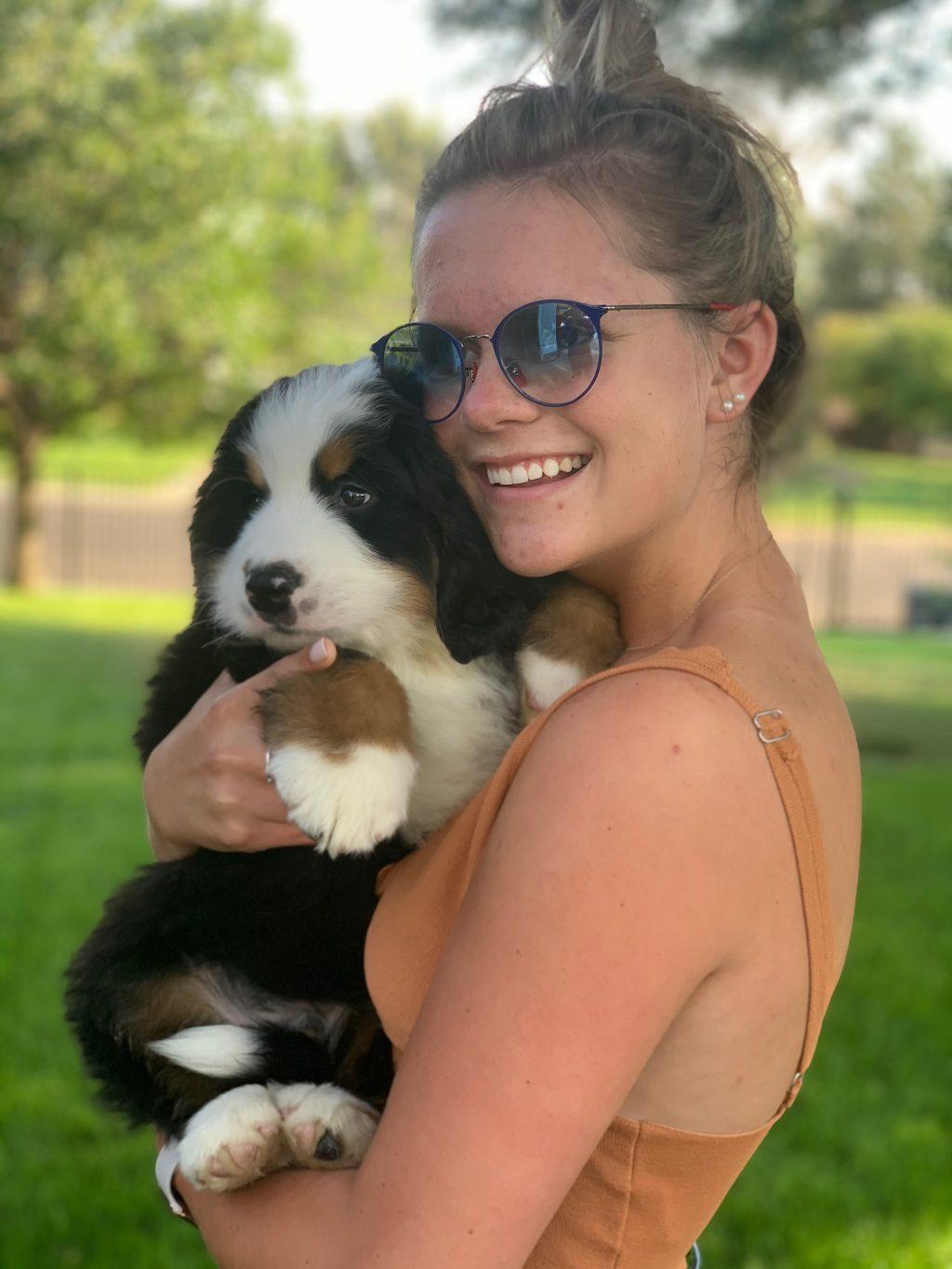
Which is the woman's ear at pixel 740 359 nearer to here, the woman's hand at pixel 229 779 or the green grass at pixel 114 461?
the woman's hand at pixel 229 779

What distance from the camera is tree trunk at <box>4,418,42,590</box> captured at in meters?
16.2

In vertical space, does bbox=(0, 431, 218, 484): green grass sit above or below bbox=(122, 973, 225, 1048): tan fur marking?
above

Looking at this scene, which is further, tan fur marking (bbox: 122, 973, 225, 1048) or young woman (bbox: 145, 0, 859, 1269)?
tan fur marking (bbox: 122, 973, 225, 1048)

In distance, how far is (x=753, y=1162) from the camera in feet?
12.6

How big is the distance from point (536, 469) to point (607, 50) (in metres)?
0.58

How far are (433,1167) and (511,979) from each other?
0.62 feet

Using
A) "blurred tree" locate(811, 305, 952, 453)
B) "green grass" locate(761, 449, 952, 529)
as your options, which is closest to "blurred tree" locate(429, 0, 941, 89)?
"green grass" locate(761, 449, 952, 529)

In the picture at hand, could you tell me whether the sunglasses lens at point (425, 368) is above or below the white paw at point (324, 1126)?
above

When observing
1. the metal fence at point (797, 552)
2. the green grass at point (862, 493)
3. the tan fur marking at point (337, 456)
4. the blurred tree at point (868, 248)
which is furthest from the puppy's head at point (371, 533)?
the blurred tree at point (868, 248)

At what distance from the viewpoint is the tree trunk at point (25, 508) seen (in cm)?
1622

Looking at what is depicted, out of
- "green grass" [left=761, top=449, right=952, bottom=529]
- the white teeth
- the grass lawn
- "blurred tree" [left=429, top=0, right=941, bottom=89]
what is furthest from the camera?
"green grass" [left=761, top=449, right=952, bottom=529]

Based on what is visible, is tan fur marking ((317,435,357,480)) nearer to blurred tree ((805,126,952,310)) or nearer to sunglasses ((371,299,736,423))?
sunglasses ((371,299,736,423))

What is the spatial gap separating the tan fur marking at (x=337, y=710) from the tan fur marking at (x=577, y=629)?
0.75 feet

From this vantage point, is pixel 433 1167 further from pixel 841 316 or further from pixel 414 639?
pixel 841 316
